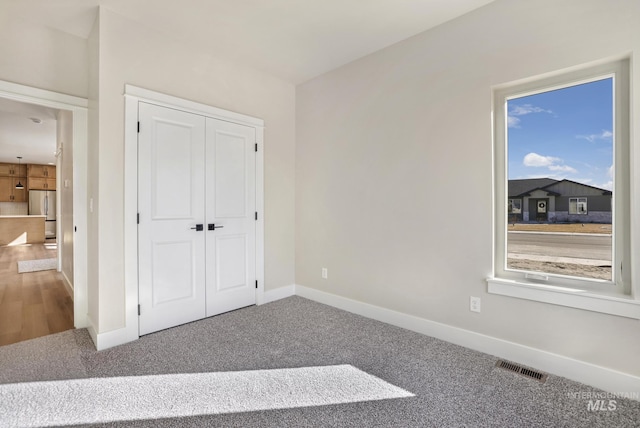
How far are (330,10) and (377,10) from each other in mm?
380

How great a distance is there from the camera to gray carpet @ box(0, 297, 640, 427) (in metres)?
1.67

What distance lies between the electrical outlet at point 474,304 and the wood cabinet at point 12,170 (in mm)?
13147

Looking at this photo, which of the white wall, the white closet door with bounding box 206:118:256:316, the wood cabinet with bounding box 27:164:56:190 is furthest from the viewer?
the wood cabinet with bounding box 27:164:56:190

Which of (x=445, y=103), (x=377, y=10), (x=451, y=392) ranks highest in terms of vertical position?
(x=377, y=10)

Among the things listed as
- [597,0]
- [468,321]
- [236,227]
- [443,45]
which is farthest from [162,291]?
[597,0]

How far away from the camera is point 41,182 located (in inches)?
394

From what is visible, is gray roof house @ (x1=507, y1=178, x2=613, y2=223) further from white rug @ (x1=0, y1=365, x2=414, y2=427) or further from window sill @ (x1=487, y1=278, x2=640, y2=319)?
white rug @ (x1=0, y1=365, x2=414, y2=427)

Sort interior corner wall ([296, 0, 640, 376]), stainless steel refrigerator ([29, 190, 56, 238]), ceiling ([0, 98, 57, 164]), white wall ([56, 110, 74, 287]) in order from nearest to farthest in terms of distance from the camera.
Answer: interior corner wall ([296, 0, 640, 376])
white wall ([56, 110, 74, 287])
ceiling ([0, 98, 57, 164])
stainless steel refrigerator ([29, 190, 56, 238])

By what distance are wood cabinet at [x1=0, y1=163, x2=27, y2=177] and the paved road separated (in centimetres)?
1335

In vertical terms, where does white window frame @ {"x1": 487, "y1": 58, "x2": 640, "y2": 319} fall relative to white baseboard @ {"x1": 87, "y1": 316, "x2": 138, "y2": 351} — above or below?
above

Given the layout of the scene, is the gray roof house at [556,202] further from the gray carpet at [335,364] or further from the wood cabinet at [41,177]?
the wood cabinet at [41,177]

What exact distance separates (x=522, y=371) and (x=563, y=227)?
108 cm

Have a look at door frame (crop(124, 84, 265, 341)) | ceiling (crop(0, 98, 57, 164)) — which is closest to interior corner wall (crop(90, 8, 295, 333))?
door frame (crop(124, 84, 265, 341))

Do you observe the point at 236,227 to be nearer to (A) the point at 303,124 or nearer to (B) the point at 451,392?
(A) the point at 303,124
